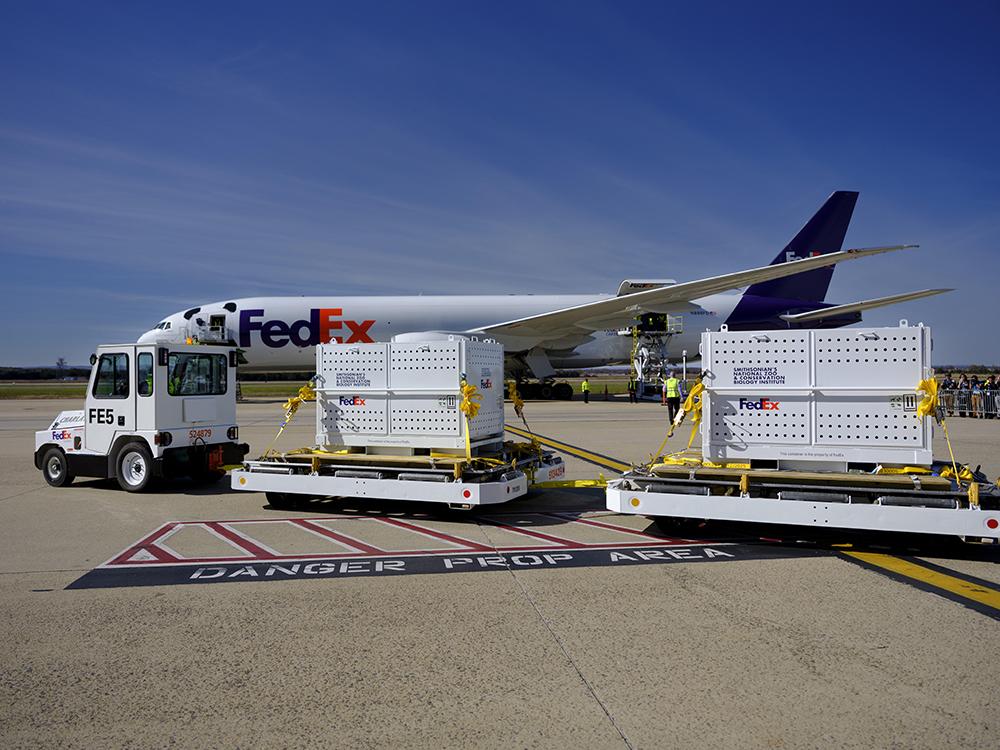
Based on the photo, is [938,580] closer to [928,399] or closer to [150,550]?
[928,399]

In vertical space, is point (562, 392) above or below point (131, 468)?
above

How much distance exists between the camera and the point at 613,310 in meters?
29.8

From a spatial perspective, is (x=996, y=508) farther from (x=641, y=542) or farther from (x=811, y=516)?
(x=641, y=542)

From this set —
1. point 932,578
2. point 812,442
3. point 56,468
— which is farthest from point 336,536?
→ point 56,468

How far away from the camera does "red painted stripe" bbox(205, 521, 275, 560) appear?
742cm

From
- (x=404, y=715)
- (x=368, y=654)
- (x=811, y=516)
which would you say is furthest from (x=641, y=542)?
(x=404, y=715)

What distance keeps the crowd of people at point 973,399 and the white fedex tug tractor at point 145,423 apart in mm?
24736

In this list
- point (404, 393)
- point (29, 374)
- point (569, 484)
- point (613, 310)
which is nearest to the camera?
point (404, 393)

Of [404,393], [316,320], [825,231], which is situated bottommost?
[404,393]

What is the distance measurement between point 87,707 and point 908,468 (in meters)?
7.79

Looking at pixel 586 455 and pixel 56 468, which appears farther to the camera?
pixel 586 455

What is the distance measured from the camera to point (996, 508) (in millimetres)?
6965

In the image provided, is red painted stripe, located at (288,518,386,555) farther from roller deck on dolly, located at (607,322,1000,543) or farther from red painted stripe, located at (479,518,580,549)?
roller deck on dolly, located at (607,322,1000,543)

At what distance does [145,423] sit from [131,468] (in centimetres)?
84
